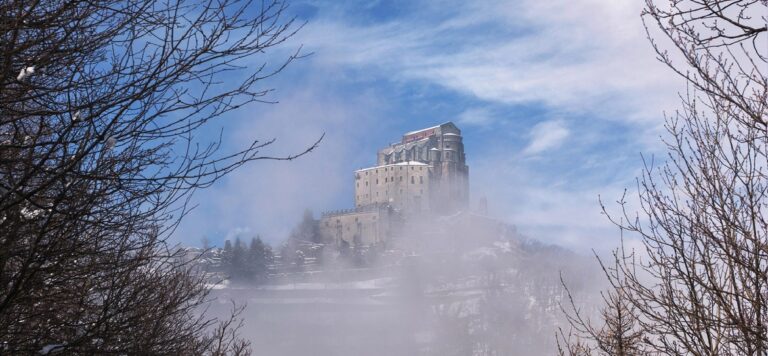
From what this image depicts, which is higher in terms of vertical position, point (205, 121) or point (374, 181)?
point (374, 181)

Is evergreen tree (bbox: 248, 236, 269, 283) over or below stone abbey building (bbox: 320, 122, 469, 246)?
below

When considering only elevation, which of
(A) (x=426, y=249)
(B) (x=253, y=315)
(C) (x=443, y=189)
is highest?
(C) (x=443, y=189)

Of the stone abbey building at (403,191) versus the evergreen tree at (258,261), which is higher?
the stone abbey building at (403,191)

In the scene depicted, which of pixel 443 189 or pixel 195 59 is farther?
pixel 443 189

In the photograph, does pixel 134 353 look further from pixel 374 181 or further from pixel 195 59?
pixel 374 181

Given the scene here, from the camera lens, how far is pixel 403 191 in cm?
13488

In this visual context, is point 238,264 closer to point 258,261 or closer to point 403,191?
point 258,261

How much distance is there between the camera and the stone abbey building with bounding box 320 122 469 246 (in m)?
135

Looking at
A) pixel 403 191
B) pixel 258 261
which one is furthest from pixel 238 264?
pixel 403 191

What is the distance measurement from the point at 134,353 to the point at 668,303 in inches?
204

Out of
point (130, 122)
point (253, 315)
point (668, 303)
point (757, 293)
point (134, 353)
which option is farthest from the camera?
point (253, 315)

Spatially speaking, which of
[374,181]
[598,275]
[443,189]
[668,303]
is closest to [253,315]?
[374,181]

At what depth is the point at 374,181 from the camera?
135875 millimetres

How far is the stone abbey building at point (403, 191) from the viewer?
135 metres
